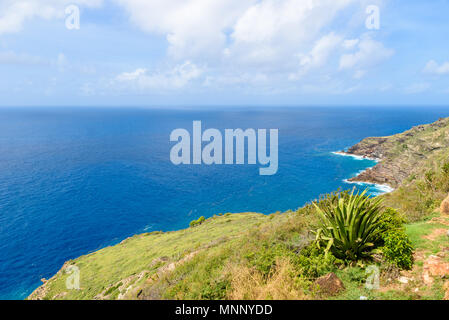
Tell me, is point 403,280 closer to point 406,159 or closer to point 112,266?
point 112,266

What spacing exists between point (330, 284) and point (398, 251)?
1885mm

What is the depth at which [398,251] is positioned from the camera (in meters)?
5.67

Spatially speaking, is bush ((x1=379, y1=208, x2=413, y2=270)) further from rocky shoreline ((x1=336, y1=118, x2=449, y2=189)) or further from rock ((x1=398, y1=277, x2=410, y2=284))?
rocky shoreline ((x1=336, y1=118, x2=449, y2=189))

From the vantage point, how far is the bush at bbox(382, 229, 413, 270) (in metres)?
5.61

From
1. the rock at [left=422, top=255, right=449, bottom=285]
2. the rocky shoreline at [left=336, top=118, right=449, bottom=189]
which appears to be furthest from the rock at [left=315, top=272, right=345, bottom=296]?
the rocky shoreline at [left=336, top=118, right=449, bottom=189]

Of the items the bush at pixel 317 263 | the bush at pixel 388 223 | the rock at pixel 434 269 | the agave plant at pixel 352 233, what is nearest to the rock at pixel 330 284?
the bush at pixel 317 263

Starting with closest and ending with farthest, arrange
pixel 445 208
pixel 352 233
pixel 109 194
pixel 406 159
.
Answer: pixel 352 233, pixel 445 208, pixel 109 194, pixel 406 159

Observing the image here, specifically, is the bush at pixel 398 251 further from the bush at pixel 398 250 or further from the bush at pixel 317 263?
the bush at pixel 317 263

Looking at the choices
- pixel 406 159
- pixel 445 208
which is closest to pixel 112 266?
pixel 445 208

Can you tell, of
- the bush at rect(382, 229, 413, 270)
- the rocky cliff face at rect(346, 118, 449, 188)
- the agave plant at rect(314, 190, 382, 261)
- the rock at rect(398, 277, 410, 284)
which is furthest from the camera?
the rocky cliff face at rect(346, 118, 449, 188)

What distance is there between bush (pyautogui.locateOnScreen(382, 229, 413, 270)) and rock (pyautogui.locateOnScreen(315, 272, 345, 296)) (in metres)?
1.45

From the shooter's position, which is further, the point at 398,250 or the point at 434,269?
the point at 398,250

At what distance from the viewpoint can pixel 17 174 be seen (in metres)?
55.3

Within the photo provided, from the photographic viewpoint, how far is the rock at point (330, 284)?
5.43m
